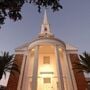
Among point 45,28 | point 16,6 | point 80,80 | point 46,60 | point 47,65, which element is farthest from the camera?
point 45,28

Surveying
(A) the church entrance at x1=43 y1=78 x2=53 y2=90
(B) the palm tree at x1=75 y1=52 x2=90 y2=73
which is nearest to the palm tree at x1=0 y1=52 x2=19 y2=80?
(A) the church entrance at x1=43 y1=78 x2=53 y2=90

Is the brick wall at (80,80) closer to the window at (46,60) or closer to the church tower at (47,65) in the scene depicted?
the church tower at (47,65)

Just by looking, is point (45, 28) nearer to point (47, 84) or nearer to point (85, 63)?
point (47, 84)

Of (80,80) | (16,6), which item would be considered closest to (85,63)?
(80,80)

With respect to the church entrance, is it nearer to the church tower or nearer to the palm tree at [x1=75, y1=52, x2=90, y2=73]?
the church tower

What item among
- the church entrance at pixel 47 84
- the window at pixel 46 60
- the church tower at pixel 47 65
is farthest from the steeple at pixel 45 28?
the church entrance at pixel 47 84

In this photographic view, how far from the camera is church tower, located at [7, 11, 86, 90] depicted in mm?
36250

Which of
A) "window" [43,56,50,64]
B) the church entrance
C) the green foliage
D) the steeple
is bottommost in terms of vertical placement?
the green foliage

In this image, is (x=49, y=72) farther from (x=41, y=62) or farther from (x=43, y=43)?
(x=43, y=43)

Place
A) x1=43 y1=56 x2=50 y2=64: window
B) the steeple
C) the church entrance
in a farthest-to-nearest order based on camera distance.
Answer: the steeple < x1=43 y1=56 x2=50 y2=64: window < the church entrance

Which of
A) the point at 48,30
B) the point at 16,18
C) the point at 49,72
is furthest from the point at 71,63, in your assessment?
the point at 16,18

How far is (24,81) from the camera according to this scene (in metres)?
37.1

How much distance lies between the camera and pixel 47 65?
134 ft

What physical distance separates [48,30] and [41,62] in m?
17.1
